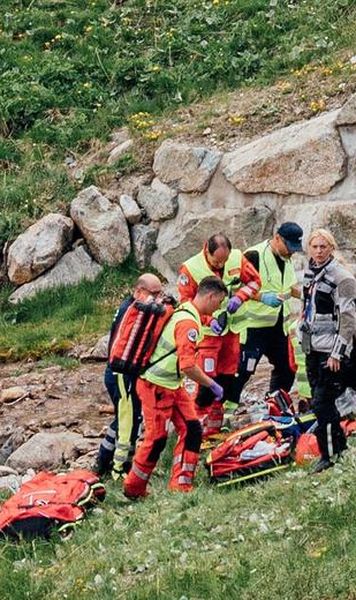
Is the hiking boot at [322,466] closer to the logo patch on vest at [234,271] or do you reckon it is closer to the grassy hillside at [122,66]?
the logo patch on vest at [234,271]

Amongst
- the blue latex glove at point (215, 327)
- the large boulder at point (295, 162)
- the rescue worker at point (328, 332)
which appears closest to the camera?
the rescue worker at point (328, 332)

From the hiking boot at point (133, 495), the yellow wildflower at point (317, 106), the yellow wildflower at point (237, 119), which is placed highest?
the hiking boot at point (133, 495)

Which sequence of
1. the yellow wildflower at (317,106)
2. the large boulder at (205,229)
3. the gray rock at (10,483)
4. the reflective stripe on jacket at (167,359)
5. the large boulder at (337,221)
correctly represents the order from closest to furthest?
the reflective stripe on jacket at (167,359)
the gray rock at (10,483)
the large boulder at (337,221)
the large boulder at (205,229)
the yellow wildflower at (317,106)

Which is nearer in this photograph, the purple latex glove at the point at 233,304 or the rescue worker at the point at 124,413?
the rescue worker at the point at 124,413

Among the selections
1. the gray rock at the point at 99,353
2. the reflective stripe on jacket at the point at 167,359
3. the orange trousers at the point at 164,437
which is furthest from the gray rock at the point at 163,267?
the reflective stripe on jacket at the point at 167,359

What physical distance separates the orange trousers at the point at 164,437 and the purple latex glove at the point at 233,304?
1.22m

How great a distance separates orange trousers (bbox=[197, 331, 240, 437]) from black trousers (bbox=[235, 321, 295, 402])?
0.28ft

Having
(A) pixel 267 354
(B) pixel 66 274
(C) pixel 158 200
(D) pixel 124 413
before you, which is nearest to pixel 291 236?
(A) pixel 267 354

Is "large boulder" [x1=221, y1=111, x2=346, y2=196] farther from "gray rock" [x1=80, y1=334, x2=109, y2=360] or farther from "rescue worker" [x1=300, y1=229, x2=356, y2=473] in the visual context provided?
"rescue worker" [x1=300, y1=229, x2=356, y2=473]

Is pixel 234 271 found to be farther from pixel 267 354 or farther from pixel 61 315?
pixel 61 315

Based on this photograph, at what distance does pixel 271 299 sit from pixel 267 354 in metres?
0.61

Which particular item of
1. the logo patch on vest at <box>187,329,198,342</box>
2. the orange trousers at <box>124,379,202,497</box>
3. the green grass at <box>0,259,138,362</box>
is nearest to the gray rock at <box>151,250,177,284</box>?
the green grass at <box>0,259,138,362</box>

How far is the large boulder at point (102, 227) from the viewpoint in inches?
567

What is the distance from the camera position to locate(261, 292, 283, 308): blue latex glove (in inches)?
384
